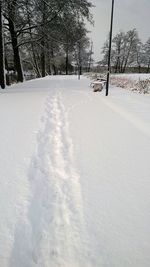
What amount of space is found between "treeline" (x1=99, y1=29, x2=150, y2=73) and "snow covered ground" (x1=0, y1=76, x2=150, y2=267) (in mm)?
55316

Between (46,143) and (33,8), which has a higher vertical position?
(33,8)

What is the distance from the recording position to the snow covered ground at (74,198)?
1.61 meters

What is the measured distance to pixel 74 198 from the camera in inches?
87.8

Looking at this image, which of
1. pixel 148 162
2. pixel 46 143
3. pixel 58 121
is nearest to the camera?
pixel 148 162

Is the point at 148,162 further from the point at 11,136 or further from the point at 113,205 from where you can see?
the point at 11,136

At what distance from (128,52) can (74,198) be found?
57362 mm

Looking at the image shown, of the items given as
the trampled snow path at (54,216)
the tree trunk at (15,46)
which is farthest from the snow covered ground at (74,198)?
the tree trunk at (15,46)

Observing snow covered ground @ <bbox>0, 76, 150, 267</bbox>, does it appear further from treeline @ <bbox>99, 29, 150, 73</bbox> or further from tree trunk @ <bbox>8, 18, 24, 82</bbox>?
treeline @ <bbox>99, 29, 150, 73</bbox>

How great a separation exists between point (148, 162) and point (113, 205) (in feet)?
4.06

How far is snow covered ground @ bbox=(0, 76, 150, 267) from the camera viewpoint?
161cm

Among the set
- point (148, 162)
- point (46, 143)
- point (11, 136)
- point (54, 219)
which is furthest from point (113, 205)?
point (11, 136)

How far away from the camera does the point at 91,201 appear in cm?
218

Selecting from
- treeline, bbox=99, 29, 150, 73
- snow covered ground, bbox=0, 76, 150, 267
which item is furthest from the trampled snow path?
treeline, bbox=99, 29, 150, 73

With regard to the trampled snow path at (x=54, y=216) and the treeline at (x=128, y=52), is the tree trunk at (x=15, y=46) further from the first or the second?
the treeline at (x=128, y=52)
